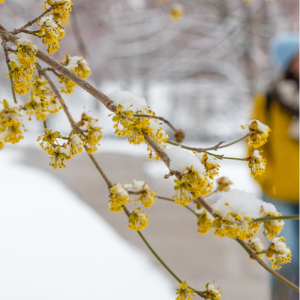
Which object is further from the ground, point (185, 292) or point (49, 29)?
point (49, 29)

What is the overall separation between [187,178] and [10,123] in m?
0.17

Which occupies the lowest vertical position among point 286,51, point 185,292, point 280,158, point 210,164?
point 185,292

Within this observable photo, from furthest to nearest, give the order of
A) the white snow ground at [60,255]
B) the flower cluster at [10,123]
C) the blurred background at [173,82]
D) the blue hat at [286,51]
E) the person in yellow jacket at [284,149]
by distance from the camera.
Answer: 1. the blurred background at [173,82]
2. the blue hat at [286,51]
3. the person in yellow jacket at [284,149]
4. the white snow ground at [60,255]
5. the flower cluster at [10,123]

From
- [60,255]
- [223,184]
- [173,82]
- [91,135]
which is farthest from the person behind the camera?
[173,82]

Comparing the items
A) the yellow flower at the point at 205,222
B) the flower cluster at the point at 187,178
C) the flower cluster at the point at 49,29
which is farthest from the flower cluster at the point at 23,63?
the yellow flower at the point at 205,222

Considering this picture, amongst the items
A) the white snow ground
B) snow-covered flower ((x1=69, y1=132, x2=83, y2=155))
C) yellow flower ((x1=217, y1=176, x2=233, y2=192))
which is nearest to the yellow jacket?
the white snow ground

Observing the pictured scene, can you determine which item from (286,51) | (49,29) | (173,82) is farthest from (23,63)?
(173,82)

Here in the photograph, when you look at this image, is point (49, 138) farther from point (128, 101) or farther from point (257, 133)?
point (257, 133)

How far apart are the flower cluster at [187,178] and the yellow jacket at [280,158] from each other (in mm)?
887

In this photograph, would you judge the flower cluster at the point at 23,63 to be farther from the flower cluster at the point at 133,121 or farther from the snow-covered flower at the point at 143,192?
the snow-covered flower at the point at 143,192

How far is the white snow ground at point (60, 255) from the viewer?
80 centimetres

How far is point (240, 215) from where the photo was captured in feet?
0.96

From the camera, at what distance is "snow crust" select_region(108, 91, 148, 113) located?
32 cm

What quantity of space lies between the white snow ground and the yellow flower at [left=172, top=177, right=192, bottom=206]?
471mm
